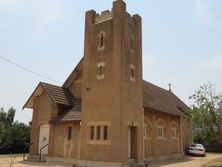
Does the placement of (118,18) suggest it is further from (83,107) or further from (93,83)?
(83,107)

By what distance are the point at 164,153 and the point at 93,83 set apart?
39.2 feet

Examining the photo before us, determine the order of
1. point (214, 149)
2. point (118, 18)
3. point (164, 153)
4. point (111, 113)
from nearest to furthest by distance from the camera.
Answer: point (111, 113)
point (118, 18)
point (164, 153)
point (214, 149)

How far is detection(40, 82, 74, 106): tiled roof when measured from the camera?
24.9 meters

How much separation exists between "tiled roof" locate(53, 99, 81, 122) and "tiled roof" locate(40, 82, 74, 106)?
2.98ft

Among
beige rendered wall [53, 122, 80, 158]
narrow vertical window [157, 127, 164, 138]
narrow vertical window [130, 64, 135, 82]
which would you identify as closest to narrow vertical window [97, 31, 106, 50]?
narrow vertical window [130, 64, 135, 82]

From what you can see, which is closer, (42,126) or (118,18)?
(118,18)

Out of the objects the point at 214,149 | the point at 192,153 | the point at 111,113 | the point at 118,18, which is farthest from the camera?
the point at 214,149

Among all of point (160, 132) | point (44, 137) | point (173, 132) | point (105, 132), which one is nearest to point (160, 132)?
point (160, 132)

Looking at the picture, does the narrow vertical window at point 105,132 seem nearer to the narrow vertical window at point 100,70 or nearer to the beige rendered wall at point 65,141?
the beige rendered wall at point 65,141

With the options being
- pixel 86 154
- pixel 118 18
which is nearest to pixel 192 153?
pixel 86 154

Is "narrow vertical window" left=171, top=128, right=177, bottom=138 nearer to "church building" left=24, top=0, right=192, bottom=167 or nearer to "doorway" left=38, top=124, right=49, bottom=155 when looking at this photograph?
"church building" left=24, top=0, right=192, bottom=167

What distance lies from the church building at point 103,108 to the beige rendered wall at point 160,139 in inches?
3.7

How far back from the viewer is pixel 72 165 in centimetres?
2067

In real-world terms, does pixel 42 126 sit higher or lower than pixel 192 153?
higher
